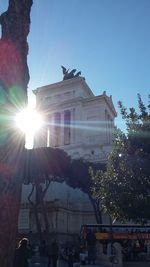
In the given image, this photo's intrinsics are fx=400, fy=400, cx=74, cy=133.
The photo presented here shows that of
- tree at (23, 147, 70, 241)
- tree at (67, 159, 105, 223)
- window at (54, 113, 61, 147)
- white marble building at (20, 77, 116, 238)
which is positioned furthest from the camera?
window at (54, 113, 61, 147)

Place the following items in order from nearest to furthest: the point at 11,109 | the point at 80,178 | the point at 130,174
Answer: the point at 11,109 → the point at 130,174 → the point at 80,178

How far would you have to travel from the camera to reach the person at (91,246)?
22862 mm

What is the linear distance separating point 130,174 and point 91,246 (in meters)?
13.9

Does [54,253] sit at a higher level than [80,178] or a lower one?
lower

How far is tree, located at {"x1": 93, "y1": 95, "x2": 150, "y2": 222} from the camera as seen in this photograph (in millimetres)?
12125

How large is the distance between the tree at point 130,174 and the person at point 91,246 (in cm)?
1008

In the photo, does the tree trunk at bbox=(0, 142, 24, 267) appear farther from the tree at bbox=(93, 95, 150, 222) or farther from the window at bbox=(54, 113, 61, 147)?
the window at bbox=(54, 113, 61, 147)

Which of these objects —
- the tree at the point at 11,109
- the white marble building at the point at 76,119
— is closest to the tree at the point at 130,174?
the tree at the point at 11,109

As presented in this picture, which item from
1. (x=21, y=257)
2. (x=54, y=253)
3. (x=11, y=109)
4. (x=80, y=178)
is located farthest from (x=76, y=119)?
(x=11, y=109)

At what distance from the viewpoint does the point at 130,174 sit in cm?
1251

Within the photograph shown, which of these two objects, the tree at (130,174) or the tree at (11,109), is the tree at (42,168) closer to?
the tree at (130,174)

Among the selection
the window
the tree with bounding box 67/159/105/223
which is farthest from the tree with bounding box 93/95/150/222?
the window

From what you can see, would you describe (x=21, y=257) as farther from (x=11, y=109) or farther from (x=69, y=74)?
(x=69, y=74)

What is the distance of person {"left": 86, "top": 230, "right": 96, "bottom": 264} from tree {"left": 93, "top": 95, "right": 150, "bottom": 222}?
1008 centimetres
